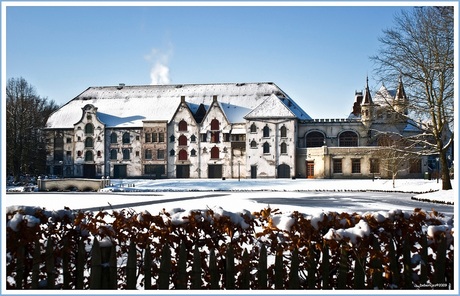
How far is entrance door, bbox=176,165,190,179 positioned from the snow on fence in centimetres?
5974

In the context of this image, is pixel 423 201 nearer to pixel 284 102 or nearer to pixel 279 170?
pixel 279 170

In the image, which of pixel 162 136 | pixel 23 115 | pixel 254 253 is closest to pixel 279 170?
pixel 162 136

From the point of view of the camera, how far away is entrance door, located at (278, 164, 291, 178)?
61.1 metres

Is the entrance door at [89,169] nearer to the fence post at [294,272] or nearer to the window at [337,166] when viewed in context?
the window at [337,166]

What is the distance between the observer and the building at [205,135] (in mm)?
61250

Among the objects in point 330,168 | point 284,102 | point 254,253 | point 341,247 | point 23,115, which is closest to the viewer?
point 341,247

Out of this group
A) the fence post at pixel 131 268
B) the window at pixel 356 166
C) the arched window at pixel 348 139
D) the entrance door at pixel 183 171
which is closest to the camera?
the fence post at pixel 131 268

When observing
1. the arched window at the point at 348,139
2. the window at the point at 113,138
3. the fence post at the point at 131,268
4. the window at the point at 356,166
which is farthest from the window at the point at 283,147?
the fence post at the point at 131,268

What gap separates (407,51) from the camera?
26859 millimetres

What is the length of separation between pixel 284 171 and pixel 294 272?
185 ft

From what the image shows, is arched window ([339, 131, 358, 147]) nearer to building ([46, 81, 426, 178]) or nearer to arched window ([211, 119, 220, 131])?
building ([46, 81, 426, 178])

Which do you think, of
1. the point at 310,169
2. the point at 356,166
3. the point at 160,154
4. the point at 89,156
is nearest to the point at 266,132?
the point at 310,169

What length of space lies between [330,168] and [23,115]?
3820 cm

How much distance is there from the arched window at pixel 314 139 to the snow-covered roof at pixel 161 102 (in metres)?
3.28
